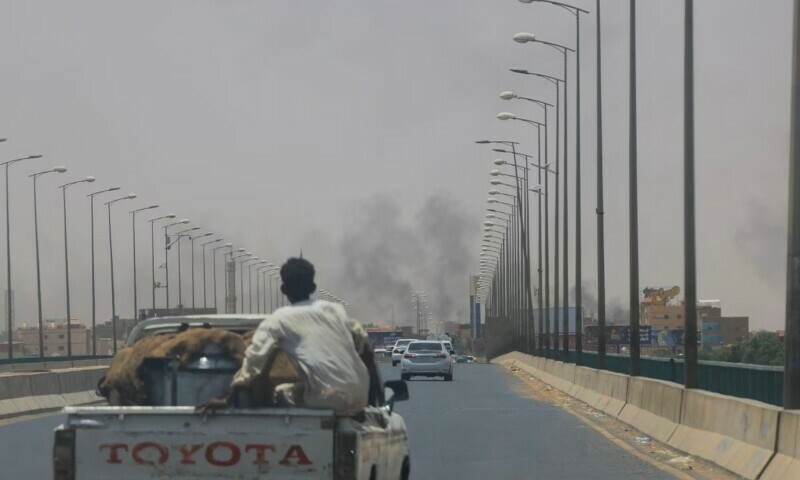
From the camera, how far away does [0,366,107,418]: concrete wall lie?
35.6 metres

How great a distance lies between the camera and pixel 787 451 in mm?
17359

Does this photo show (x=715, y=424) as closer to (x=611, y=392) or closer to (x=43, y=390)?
(x=611, y=392)

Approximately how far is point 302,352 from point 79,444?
140 cm

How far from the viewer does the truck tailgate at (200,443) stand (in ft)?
35.4

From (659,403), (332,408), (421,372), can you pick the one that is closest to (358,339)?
(332,408)

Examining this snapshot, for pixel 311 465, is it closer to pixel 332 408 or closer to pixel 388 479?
pixel 332 408

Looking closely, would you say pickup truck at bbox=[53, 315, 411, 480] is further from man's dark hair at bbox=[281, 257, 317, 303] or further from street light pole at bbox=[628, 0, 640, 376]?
street light pole at bbox=[628, 0, 640, 376]

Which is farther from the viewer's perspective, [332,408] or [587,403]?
[587,403]

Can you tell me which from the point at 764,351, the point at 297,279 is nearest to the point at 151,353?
the point at 297,279

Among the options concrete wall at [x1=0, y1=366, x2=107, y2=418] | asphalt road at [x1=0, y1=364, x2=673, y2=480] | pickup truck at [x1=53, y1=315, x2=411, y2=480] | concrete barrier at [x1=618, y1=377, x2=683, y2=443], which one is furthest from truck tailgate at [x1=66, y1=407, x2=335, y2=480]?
concrete wall at [x1=0, y1=366, x2=107, y2=418]

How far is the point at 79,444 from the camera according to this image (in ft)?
36.1

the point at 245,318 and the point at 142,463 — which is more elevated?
the point at 245,318

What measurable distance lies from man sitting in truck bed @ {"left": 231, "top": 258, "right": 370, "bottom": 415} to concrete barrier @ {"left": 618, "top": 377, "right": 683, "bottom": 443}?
47.1 ft

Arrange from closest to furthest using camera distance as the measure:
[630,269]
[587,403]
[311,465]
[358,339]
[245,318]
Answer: [311,465] < [358,339] < [245,318] < [630,269] < [587,403]
